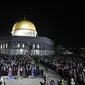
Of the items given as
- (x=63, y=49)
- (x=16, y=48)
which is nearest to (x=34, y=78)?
(x=16, y=48)

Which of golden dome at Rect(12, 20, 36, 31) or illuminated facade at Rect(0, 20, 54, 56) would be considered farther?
golden dome at Rect(12, 20, 36, 31)

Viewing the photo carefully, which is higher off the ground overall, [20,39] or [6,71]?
[20,39]

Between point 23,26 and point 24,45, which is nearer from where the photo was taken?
point 24,45

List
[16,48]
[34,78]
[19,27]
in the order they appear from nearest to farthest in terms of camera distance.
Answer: [34,78] < [16,48] < [19,27]

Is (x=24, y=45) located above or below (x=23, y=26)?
below

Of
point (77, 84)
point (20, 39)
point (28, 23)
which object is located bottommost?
point (77, 84)

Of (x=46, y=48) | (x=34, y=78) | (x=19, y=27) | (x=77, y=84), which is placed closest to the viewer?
(x=77, y=84)

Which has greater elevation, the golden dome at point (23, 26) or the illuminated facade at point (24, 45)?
the golden dome at point (23, 26)

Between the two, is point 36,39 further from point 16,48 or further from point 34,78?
point 34,78

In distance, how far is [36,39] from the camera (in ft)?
235

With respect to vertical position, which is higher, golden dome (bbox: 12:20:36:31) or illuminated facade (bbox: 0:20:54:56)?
golden dome (bbox: 12:20:36:31)

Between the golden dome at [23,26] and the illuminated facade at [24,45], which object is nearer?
the illuminated facade at [24,45]

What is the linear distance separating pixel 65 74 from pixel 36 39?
51.7 meters

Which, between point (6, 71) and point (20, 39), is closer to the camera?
point (6, 71)
